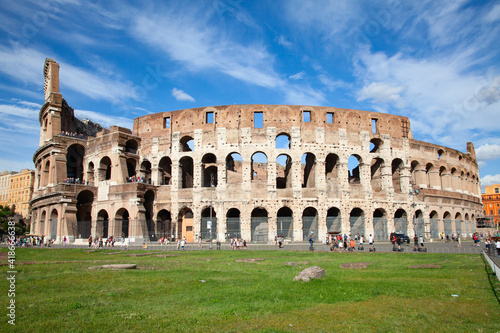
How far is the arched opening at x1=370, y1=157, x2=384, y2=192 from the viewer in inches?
1639

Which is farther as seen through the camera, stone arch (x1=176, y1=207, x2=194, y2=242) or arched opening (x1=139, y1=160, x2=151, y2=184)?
arched opening (x1=139, y1=160, x2=151, y2=184)

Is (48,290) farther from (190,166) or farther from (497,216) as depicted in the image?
(497,216)

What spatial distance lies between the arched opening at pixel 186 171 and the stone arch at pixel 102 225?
8.99m

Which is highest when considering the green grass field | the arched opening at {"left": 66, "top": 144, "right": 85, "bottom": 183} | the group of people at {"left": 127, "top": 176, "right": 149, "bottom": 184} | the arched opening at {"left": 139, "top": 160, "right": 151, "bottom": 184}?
the arched opening at {"left": 66, "top": 144, "right": 85, "bottom": 183}

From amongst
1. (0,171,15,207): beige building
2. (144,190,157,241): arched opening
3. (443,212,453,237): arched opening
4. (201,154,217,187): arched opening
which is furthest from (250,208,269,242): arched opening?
(0,171,15,207): beige building

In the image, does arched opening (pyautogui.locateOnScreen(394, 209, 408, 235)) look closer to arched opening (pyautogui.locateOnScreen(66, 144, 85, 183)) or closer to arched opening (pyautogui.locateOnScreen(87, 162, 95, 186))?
arched opening (pyautogui.locateOnScreen(87, 162, 95, 186))

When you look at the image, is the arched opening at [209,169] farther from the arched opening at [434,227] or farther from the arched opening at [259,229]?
the arched opening at [434,227]

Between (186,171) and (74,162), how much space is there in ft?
50.3

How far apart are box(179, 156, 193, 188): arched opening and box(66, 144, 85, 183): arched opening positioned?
13472mm

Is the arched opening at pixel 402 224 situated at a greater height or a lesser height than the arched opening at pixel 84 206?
lesser

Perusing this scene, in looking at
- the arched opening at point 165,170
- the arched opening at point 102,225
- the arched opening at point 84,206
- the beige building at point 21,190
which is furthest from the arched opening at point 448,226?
the beige building at point 21,190

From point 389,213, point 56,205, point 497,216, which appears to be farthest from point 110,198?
point 497,216

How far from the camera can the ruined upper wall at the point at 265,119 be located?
127ft

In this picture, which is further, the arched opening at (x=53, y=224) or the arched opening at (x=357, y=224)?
the arched opening at (x=53, y=224)
